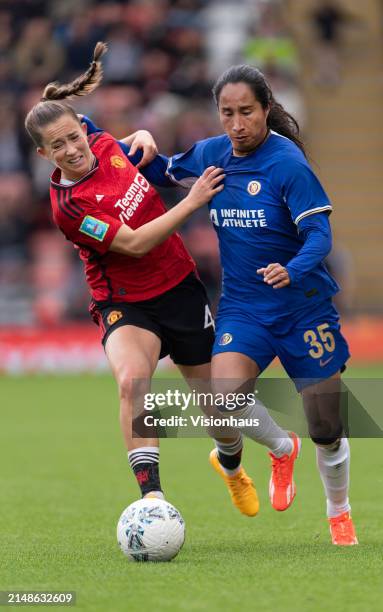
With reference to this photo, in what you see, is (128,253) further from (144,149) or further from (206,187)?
(144,149)

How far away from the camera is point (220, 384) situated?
6.12 metres

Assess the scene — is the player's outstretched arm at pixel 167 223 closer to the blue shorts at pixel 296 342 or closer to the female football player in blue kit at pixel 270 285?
the female football player in blue kit at pixel 270 285

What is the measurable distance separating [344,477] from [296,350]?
0.69 metres

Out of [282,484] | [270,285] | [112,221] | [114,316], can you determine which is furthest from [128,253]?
[282,484]

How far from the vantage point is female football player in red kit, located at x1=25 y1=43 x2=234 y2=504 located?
19.9 ft

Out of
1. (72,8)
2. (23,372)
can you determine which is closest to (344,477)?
(23,372)

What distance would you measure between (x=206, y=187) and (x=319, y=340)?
928 millimetres

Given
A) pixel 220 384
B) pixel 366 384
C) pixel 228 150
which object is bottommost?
pixel 366 384

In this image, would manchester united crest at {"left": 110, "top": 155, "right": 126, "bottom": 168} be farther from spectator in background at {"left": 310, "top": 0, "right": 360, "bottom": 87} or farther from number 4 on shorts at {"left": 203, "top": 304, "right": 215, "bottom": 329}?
spectator in background at {"left": 310, "top": 0, "right": 360, "bottom": 87}

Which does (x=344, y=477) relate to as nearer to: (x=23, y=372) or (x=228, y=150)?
(x=228, y=150)

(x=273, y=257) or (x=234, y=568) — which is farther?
(x=273, y=257)

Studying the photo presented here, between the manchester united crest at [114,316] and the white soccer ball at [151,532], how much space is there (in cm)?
105

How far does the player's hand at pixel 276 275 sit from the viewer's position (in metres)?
5.70

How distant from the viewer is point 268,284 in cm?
601
